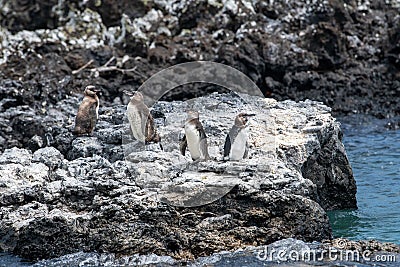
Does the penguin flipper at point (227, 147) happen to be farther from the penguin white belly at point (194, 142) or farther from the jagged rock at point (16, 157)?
the jagged rock at point (16, 157)

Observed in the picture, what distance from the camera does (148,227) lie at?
851 cm

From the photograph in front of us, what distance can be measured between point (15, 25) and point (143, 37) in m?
4.68

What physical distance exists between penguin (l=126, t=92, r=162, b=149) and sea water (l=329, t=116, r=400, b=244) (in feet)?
9.24

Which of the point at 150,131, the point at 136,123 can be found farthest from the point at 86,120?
the point at 150,131

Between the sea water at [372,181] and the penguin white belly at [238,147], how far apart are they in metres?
1.90

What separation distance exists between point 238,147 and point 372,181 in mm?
4795

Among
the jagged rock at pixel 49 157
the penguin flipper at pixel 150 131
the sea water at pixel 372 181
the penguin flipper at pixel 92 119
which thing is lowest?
the sea water at pixel 372 181

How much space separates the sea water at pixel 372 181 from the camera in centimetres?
1048

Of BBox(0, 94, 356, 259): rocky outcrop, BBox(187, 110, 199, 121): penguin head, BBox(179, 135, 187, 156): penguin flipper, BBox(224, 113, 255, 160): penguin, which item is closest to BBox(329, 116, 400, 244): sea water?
BBox(0, 94, 356, 259): rocky outcrop

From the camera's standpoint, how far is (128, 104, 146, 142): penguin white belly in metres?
10.3

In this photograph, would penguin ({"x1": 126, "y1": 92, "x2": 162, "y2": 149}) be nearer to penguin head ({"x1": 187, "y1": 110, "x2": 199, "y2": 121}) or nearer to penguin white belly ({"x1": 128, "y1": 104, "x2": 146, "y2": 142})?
penguin white belly ({"x1": 128, "y1": 104, "x2": 146, "y2": 142})

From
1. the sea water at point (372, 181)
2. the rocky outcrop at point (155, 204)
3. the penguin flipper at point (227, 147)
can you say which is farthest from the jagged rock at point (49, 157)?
the sea water at point (372, 181)

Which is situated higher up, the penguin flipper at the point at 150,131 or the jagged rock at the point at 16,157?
the penguin flipper at the point at 150,131

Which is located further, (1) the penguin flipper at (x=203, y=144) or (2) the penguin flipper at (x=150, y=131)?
(2) the penguin flipper at (x=150, y=131)
